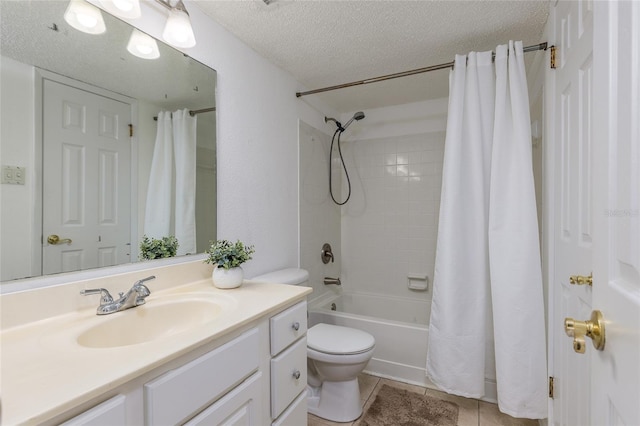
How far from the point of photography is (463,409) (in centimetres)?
183

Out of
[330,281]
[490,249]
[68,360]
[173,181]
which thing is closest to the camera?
[68,360]

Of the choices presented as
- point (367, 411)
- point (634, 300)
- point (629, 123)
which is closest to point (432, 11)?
point (629, 123)

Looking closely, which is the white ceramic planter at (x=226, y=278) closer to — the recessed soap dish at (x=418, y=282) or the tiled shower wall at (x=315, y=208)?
the tiled shower wall at (x=315, y=208)

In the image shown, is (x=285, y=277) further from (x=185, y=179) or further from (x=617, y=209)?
(x=617, y=209)

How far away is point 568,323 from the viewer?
644mm

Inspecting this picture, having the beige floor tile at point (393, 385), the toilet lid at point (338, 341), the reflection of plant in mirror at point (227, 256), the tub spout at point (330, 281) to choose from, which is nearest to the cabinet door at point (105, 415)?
the reflection of plant in mirror at point (227, 256)

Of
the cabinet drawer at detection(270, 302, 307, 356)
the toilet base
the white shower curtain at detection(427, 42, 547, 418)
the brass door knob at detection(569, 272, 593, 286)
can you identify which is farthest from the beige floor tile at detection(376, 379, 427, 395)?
the brass door knob at detection(569, 272, 593, 286)

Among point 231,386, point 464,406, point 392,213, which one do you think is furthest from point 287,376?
point 392,213

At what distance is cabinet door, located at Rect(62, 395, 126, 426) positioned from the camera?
0.60 metres

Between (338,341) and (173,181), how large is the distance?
4.21 ft

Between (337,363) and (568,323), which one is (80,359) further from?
(337,363)

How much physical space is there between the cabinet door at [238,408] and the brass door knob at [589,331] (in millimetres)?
912

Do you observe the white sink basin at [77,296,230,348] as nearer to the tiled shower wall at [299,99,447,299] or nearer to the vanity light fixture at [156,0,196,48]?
the vanity light fixture at [156,0,196,48]

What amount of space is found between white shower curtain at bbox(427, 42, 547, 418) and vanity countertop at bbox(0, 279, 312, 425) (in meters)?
1.27
